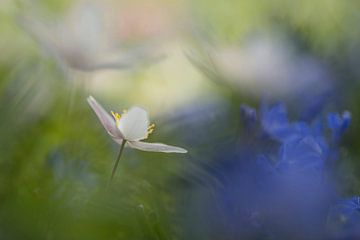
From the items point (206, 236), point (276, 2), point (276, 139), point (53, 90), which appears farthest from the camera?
point (276, 2)

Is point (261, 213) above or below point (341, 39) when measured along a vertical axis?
below

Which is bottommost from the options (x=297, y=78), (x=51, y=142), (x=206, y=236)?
(x=206, y=236)

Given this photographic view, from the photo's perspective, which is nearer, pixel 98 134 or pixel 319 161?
pixel 319 161

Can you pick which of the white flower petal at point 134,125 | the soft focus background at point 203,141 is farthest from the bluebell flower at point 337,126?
the white flower petal at point 134,125

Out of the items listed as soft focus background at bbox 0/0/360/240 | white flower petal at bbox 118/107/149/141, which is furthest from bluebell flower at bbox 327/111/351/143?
white flower petal at bbox 118/107/149/141

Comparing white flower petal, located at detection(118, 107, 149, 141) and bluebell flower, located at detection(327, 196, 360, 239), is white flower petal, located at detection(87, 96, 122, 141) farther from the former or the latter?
bluebell flower, located at detection(327, 196, 360, 239)

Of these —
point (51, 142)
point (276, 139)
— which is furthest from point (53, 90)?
point (276, 139)

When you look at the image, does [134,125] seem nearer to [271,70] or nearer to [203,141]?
[203,141]

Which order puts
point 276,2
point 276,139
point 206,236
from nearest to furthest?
point 206,236 → point 276,139 → point 276,2

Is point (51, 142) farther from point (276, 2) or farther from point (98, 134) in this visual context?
point (276, 2)

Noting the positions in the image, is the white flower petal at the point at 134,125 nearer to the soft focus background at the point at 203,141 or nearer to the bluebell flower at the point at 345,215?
the soft focus background at the point at 203,141
